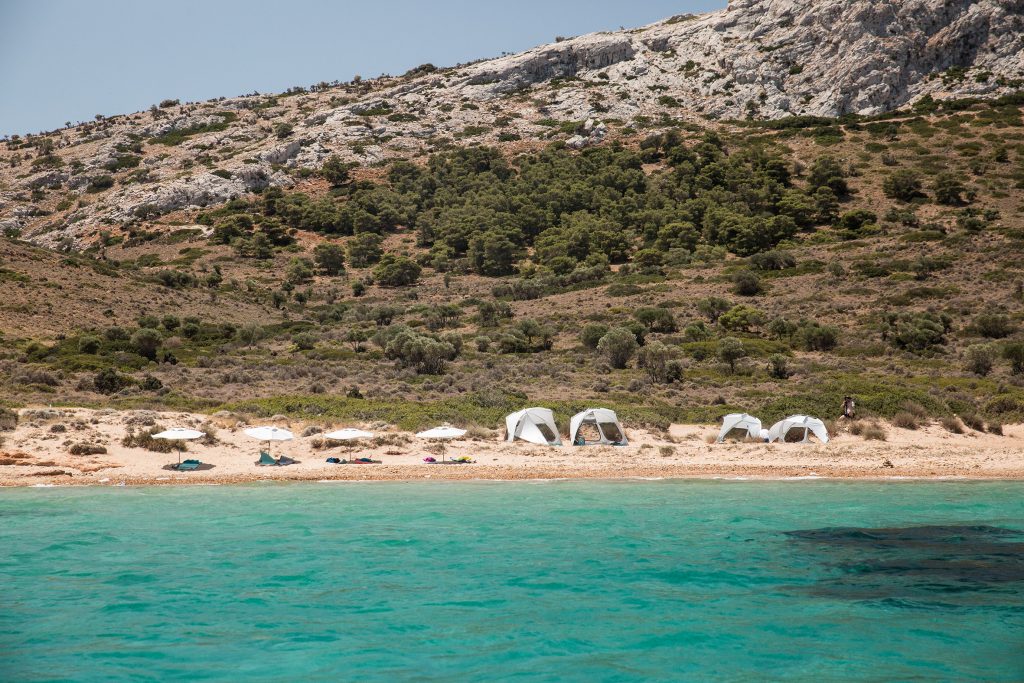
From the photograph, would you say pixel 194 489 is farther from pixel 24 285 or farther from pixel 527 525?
pixel 24 285

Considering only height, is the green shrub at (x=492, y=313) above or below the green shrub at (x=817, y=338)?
above

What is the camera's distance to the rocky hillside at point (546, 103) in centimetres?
9525

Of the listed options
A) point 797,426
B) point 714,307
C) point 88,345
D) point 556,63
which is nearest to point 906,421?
point 797,426

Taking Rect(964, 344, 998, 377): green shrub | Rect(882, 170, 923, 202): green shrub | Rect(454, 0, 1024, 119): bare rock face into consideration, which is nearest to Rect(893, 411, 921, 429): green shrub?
Rect(964, 344, 998, 377): green shrub

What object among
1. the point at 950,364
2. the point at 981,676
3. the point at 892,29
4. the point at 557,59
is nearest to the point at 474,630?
the point at 981,676

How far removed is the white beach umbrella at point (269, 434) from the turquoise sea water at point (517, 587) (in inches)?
205

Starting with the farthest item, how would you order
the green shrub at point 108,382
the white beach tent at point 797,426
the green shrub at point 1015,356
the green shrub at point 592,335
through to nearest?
the green shrub at point 592,335, the green shrub at point 1015,356, the green shrub at point 108,382, the white beach tent at point 797,426

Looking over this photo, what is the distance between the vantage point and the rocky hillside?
9525 centimetres

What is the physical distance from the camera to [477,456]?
25.8m

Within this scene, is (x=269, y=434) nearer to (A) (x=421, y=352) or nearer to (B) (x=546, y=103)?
(A) (x=421, y=352)

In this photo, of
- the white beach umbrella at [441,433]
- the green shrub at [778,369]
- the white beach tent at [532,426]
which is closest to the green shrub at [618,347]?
the green shrub at [778,369]

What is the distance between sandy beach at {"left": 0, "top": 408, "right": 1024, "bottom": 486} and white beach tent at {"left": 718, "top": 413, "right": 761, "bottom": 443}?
732mm

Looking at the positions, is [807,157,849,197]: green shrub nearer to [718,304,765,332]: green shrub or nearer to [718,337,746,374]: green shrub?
[718,304,765,332]: green shrub

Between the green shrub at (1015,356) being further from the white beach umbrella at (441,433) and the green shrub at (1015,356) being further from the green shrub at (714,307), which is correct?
the white beach umbrella at (441,433)
